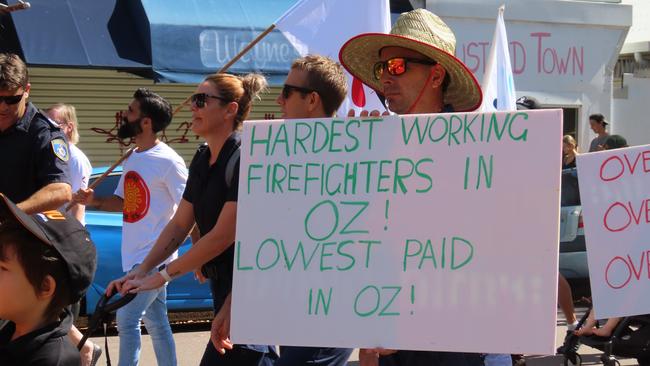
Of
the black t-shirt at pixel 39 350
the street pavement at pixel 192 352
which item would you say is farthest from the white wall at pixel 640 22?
the black t-shirt at pixel 39 350

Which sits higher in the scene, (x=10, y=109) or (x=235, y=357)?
(x=10, y=109)

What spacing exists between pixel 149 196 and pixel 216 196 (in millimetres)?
2064

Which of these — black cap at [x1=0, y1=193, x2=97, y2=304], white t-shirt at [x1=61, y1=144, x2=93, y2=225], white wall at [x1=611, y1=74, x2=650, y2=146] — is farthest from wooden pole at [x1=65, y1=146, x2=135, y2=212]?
white wall at [x1=611, y1=74, x2=650, y2=146]

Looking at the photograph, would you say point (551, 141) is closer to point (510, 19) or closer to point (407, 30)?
point (407, 30)

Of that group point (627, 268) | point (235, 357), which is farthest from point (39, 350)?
point (627, 268)

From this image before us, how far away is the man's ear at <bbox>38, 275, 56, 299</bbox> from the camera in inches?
122

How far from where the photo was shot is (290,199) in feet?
11.0

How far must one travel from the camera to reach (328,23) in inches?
277

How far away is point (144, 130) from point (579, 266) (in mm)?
5571

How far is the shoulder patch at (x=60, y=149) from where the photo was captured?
4988 mm

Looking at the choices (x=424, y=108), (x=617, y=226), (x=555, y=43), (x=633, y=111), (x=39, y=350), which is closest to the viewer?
(x=39, y=350)

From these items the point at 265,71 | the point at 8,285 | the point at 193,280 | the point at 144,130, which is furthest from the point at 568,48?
the point at 8,285

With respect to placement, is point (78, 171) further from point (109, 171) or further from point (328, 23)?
point (328, 23)

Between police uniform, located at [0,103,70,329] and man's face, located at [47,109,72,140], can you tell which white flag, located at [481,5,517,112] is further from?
man's face, located at [47,109,72,140]
